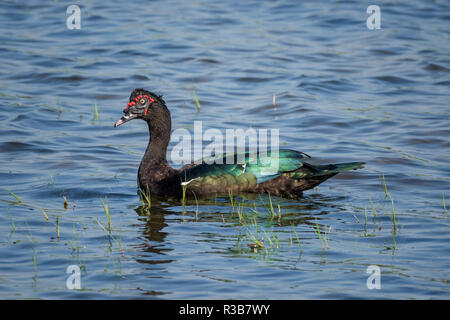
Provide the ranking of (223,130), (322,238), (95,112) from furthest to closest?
(95,112) < (223,130) < (322,238)

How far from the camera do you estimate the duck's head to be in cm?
909

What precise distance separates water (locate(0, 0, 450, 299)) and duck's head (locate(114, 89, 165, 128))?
0.90 m

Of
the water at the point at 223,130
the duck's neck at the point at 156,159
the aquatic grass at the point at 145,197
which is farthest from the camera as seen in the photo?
the duck's neck at the point at 156,159

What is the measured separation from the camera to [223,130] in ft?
38.2

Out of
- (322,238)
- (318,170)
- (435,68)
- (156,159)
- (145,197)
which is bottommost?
(322,238)

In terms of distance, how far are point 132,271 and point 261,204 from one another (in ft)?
8.15

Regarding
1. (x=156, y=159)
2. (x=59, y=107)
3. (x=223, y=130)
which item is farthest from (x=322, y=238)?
(x=59, y=107)

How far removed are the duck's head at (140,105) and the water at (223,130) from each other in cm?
90

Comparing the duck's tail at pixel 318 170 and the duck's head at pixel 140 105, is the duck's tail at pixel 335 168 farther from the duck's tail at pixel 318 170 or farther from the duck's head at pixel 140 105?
the duck's head at pixel 140 105

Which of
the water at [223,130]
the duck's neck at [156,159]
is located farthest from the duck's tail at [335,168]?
the duck's neck at [156,159]

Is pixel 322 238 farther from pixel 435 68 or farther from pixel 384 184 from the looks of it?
pixel 435 68

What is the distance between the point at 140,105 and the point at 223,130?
2714 millimetres

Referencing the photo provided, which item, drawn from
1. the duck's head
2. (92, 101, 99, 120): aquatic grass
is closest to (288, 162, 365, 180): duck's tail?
the duck's head

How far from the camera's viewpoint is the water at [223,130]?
6.24m
